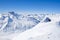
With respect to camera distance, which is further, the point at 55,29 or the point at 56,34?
the point at 55,29

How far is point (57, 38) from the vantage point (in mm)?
6184

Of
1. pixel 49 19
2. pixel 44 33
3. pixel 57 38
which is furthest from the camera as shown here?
pixel 49 19

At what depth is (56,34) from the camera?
21.1 feet

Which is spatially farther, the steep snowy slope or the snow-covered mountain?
the snow-covered mountain

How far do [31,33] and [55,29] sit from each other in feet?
4.89

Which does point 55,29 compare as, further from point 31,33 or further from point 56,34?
point 31,33

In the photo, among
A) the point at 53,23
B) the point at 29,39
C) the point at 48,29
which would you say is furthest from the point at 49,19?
the point at 29,39

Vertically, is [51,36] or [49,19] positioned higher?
[49,19]

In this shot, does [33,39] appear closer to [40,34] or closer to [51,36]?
[40,34]

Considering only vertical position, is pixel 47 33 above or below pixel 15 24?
above

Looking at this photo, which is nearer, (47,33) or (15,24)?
(47,33)

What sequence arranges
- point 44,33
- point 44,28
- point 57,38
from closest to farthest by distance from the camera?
point 57,38
point 44,33
point 44,28

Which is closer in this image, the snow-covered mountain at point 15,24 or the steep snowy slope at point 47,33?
the steep snowy slope at point 47,33

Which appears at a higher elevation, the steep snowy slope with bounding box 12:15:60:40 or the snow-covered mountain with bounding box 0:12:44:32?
the steep snowy slope with bounding box 12:15:60:40
